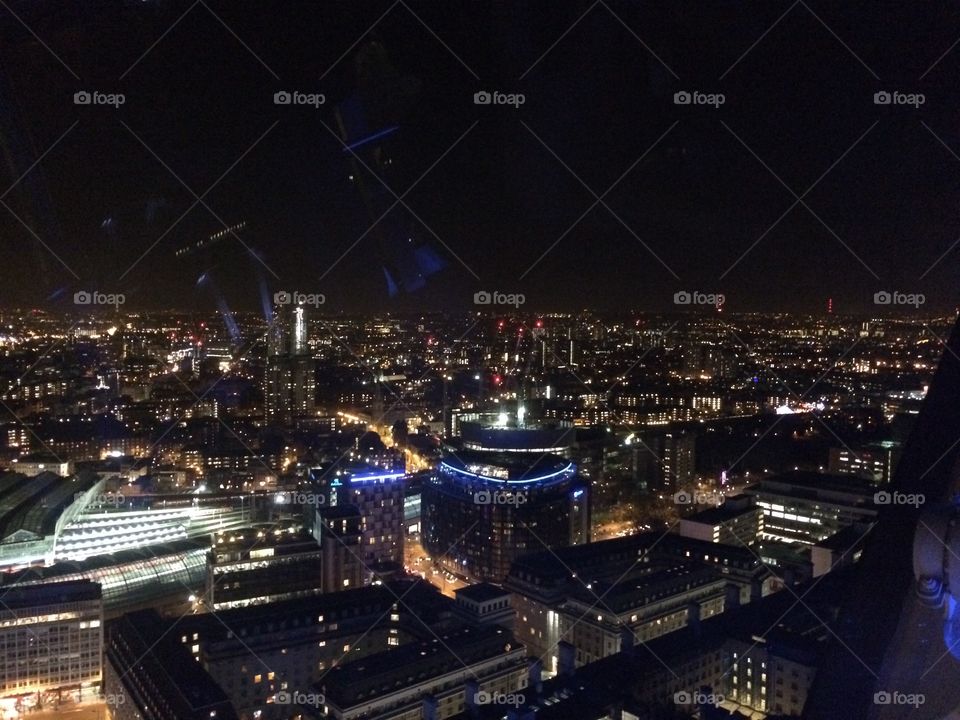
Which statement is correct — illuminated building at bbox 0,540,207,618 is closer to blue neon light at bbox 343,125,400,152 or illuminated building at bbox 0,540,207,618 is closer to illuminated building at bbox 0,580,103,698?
illuminated building at bbox 0,580,103,698

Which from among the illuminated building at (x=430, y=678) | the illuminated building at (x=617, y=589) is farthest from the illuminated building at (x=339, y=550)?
the illuminated building at (x=430, y=678)

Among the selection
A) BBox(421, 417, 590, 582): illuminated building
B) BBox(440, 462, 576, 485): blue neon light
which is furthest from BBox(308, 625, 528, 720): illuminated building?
BBox(440, 462, 576, 485): blue neon light

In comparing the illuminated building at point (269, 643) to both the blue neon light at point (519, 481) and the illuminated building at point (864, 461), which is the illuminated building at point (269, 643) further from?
the illuminated building at point (864, 461)

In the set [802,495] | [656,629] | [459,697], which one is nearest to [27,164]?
[459,697]

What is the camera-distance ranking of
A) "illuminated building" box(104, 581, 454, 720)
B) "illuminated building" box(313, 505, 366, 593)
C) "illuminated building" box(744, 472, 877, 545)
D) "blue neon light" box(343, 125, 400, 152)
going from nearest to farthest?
"blue neon light" box(343, 125, 400, 152) → "illuminated building" box(104, 581, 454, 720) → "illuminated building" box(313, 505, 366, 593) → "illuminated building" box(744, 472, 877, 545)

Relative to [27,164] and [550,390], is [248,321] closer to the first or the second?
[550,390]

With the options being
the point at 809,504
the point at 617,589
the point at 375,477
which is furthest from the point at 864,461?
the point at 375,477
